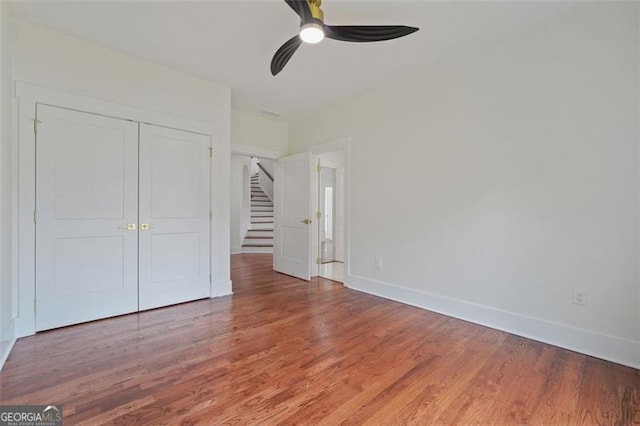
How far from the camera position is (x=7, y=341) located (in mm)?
2123

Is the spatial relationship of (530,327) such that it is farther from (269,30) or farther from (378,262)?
(269,30)

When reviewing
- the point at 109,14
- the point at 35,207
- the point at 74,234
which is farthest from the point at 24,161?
the point at 109,14

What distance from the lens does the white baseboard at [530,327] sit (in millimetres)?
2025

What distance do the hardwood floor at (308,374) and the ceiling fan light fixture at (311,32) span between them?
7.60 ft

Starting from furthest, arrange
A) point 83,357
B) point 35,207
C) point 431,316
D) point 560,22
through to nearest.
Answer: point 431,316, point 35,207, point 560,22, point 83,357

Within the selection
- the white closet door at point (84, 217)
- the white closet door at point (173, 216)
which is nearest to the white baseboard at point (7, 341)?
the white closet door at point (84, 217)

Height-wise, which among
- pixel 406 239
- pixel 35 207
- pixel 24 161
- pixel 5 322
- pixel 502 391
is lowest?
pixel 502 391

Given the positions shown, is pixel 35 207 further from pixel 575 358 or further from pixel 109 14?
pixel 575 358

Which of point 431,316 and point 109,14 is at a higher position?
point 109,14

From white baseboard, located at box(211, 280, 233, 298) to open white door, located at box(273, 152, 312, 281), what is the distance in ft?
4.12

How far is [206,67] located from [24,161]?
1893mm

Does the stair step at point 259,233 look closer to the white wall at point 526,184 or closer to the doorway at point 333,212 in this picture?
the doorway at point 333,212

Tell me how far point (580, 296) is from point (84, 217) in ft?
14.4

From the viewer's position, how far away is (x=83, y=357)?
6.81ft
